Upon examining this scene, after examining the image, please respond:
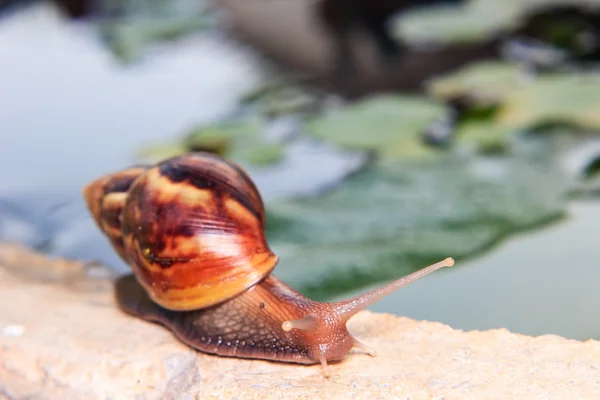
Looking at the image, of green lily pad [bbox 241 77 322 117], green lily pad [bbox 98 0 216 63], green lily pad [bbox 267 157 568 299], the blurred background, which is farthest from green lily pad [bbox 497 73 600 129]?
green lily pad [bbox 98 0 216 63]

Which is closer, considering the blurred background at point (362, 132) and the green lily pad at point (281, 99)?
the blurred background at point (362, 132)

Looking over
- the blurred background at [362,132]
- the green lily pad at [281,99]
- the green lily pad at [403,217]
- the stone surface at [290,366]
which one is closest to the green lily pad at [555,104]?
the blurred background at [362,132]

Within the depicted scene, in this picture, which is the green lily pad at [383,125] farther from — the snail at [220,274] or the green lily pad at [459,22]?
the snail at [220,274]

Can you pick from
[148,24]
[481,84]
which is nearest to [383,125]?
[481,84]

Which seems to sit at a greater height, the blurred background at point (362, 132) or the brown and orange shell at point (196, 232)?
the brown and orange shell at point (196, 232)

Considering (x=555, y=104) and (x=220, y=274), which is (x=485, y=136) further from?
(x=220, y=274)

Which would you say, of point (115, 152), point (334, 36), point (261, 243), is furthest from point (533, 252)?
point (334, 36)

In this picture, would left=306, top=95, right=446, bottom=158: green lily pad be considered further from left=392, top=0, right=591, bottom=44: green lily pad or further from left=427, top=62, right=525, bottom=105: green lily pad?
left=392, top=0, right=591, bottom=44: green lily pad

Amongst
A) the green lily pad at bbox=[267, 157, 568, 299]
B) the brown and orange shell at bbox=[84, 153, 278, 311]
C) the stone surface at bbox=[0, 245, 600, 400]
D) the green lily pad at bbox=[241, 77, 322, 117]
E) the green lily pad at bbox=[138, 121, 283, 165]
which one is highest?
the brown and orange shell at bbox=[84, 153, 278, 311]
